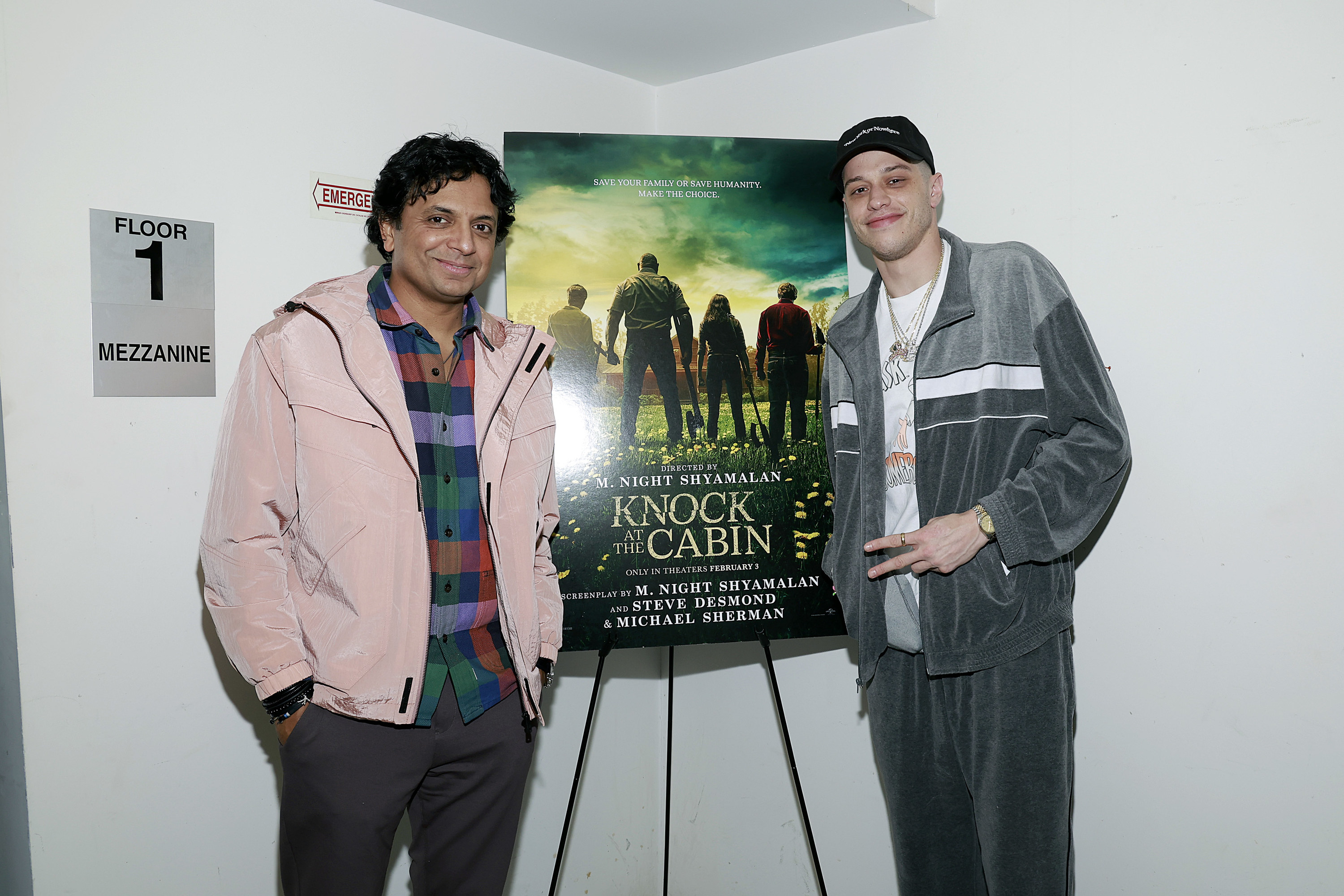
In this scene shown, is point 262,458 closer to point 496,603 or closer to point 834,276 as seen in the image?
point 496,603

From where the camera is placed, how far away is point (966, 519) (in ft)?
5.43

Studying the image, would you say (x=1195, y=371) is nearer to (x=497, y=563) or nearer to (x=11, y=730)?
(x=497, y=563)

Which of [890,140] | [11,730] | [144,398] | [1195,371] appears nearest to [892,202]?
[890,140]

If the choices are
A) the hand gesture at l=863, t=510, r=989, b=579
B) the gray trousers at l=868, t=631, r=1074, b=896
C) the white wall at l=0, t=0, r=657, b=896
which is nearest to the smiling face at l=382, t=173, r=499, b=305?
the white wall at l=0, t=0, r=657, b=896

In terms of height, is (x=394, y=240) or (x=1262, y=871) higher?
(x=394, y=240)

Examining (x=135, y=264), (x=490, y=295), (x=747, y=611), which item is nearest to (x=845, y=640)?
(x=747, y=611)

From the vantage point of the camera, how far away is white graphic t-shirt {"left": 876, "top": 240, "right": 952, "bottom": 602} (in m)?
1.79

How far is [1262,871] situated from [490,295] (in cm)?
237

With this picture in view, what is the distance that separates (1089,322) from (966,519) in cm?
73

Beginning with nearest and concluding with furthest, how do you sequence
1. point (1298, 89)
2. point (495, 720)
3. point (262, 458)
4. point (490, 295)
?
point (262, 458), point (495, 720), point (1298, 89), point (490, 295)

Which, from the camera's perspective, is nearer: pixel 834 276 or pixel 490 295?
pixel 834 276

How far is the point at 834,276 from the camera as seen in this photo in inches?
83.4

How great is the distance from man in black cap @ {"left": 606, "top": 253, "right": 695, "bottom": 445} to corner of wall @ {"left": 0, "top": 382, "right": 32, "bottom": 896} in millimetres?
1301

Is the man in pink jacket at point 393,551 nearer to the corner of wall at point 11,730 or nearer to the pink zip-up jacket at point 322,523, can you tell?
the pink zip-up jacket at point 322,523
